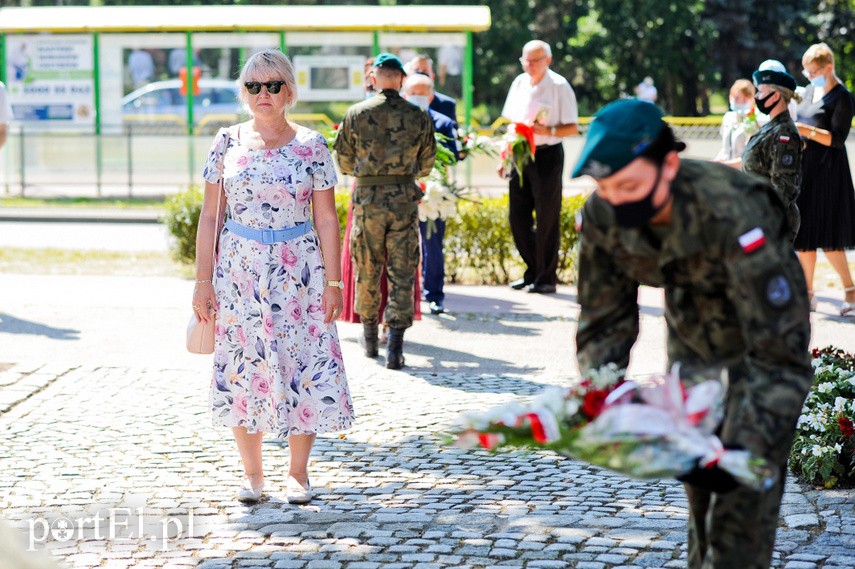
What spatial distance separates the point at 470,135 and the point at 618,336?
25.4ft

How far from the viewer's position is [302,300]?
18.8 feet

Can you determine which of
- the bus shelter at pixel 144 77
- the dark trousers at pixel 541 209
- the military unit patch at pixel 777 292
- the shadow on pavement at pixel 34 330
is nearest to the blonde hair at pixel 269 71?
the military unit patch at pixel 777 292

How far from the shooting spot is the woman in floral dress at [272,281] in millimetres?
5609

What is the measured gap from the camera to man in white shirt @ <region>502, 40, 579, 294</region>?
1137cm

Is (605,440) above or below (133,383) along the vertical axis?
above

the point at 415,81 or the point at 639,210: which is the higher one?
the point at 415,81

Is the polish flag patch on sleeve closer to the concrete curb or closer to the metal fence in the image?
the concrete curb

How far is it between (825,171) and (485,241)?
3.47 metres

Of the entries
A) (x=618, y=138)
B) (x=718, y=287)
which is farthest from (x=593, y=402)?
(x=618, y=138)

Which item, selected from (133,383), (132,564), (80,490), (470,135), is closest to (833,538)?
(132,564)

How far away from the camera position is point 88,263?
1370 centimetres

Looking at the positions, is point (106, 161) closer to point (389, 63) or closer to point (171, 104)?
point (171, 104)

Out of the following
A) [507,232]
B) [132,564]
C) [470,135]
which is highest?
[470,135]

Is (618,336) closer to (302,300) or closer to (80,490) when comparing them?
(302,300)
